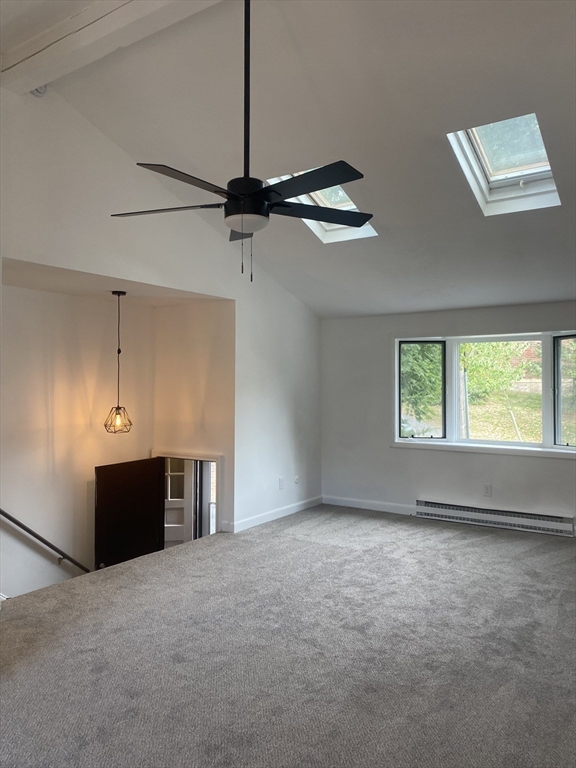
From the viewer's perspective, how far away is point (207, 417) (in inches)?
213

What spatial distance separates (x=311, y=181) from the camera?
2.33 meters

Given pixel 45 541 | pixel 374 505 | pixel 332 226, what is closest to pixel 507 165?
pixel 332 226

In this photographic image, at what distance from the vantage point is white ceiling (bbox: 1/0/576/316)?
2914 mm

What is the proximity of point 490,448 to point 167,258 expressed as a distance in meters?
3.56

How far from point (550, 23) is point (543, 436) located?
12.3 feet

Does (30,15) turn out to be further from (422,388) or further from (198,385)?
(422,388)

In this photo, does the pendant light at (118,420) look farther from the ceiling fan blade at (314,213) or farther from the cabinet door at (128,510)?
the ceiling fan blade at (314,213)

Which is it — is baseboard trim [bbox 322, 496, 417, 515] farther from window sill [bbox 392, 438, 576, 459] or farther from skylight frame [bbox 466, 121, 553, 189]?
skylight frame [bbox 466, 121, 553, 189]

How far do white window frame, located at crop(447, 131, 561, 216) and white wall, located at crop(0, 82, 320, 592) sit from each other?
217 centimetres

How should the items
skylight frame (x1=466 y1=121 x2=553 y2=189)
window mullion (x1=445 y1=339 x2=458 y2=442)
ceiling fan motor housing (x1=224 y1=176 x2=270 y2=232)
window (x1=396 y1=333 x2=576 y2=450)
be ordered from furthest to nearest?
1. window mullion (x1=445 y1=339 x2=458 y2=442)
2. window (x1=396 y1=333 x2=576 y2=450)
3. skylight frame (x1=466 y1=121 x2=553 y2=189)
4. ceiling fan motor housing (x1=224 y1=176 x2=270 y2=232)

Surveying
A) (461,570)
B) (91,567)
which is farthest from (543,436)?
(91,567)

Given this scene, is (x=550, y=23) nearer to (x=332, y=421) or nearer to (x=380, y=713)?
(x=380, y=713)

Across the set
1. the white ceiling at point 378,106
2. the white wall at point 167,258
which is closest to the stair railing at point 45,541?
the white wall at point 167,258

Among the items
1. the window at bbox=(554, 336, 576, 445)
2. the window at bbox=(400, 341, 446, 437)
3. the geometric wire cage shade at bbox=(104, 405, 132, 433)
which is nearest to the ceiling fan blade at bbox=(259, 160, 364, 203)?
the geometric wire cage shade at bbox=(104, 405, 132, 433)
